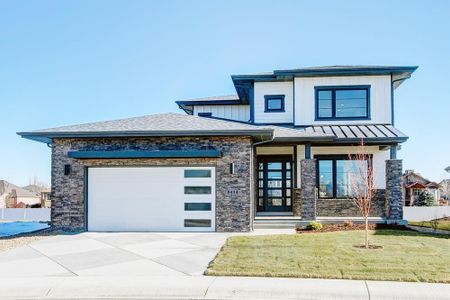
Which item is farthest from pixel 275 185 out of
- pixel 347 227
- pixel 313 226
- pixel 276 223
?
pixel 347 227

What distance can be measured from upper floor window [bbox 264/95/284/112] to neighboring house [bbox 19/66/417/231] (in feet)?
4.10

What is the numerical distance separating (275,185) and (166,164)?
5.72 m

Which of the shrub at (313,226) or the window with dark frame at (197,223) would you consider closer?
the window with dark frame at (197,223)

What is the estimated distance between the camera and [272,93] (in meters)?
18.8

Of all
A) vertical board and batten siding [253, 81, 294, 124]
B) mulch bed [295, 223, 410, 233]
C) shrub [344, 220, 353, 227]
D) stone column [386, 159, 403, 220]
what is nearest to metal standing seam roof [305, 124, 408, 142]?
stone column [386, 159, 403, 220]

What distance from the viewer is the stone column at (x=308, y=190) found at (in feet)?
48.9

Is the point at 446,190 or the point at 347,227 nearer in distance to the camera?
the point at 347,227

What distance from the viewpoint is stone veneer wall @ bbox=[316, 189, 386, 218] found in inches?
669

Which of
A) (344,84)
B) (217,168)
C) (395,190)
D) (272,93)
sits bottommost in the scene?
(395,190)

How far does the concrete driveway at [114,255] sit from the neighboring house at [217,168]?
1.17m

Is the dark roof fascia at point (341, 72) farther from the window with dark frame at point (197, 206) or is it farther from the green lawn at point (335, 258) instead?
the green lawn at point (335, 258)

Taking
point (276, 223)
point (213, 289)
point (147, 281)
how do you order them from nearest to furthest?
point (213, 289) < point (147, 281) < point (276, 223)

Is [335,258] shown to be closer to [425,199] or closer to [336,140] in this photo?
[336,140]

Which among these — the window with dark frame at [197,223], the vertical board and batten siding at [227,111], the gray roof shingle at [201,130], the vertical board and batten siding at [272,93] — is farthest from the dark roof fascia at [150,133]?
the vertical board and batten siding at [227,111]
